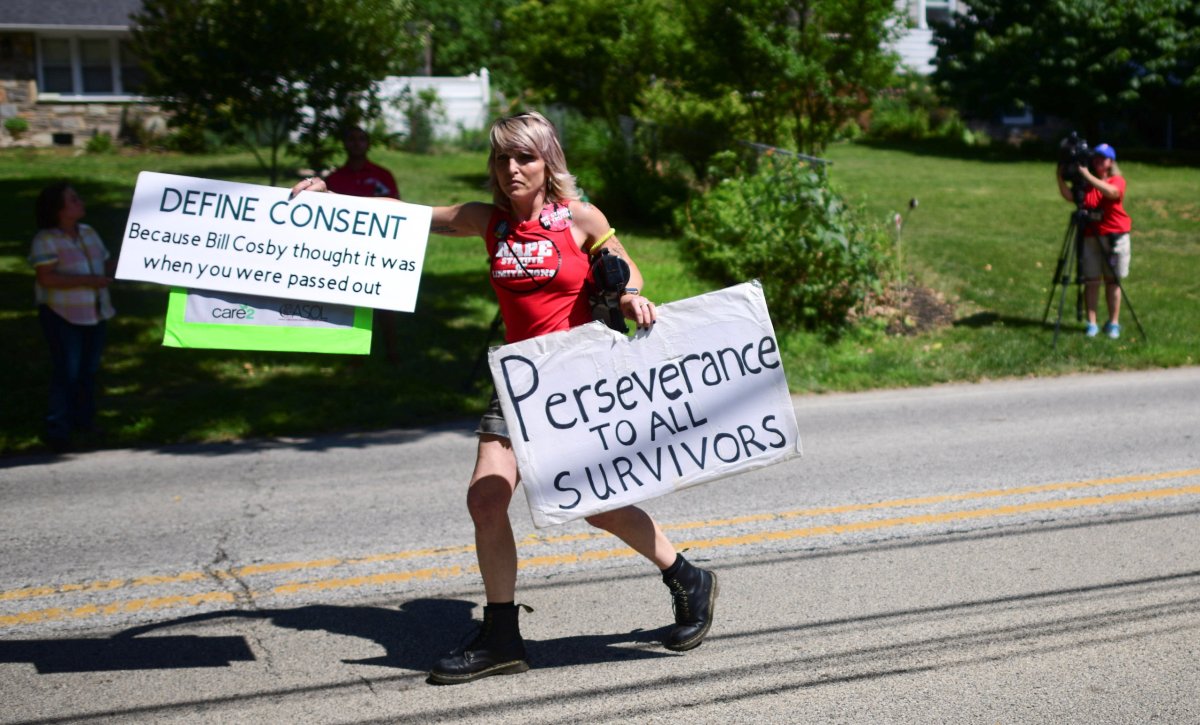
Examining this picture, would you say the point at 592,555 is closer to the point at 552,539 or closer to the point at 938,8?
the point at 552,539

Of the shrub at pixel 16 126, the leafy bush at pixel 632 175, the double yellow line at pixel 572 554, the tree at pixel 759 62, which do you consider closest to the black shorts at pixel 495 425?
the double yellow line at pixel 572 554

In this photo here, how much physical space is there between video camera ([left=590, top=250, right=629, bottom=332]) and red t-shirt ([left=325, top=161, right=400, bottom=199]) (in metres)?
6.13

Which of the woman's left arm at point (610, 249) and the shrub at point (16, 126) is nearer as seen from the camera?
the woman's left arm at point (610, 249)

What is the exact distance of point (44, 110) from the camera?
28.5 m

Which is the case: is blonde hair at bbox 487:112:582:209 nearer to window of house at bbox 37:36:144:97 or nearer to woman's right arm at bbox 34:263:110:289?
woman's right arm at bbox 34:263:110:289

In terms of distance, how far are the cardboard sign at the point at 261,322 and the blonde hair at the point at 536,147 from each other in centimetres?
88

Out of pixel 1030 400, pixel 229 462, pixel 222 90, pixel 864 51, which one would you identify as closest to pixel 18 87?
pixel 222 90

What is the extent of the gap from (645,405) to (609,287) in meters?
0.47

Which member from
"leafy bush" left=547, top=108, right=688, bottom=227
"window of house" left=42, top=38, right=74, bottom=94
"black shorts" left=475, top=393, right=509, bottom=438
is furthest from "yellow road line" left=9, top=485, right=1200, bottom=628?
"window of house" left=42, top=38, right=74, bottom=94

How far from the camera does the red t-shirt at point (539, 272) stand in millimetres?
4406

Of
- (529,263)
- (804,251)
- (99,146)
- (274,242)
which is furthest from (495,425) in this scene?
(99,146)

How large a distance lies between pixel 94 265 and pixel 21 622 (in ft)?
13.0

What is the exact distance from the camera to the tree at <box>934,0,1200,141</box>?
2658cm

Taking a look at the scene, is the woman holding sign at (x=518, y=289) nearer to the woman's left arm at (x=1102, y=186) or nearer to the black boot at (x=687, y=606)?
the black boot at (x=687, y=606)
